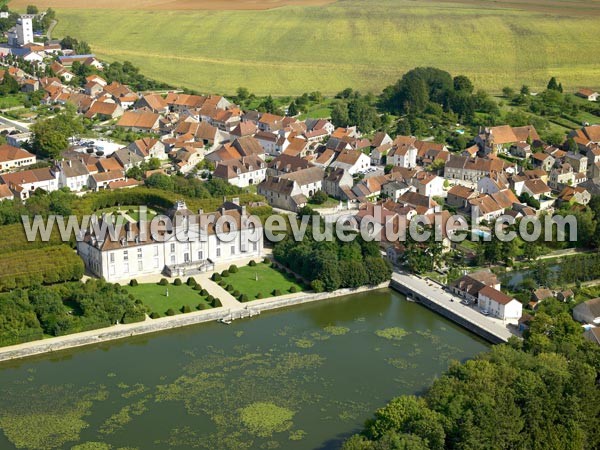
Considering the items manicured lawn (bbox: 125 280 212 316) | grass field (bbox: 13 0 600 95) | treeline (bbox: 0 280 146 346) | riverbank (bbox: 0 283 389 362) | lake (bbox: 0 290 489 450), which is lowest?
lake (bbox: 0 290 489 450)

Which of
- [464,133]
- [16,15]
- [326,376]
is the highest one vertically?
[16,15]

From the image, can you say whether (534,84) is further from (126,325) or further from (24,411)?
(24,411)

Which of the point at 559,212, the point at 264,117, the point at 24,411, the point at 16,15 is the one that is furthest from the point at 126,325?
the point at 16,15

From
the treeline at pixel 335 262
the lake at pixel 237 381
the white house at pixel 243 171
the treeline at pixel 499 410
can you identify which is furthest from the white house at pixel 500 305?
the white house at pixel 243 171

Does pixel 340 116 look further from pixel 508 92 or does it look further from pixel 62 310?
pixel 62 310

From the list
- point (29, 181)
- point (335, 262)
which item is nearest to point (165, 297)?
point (335, 262)

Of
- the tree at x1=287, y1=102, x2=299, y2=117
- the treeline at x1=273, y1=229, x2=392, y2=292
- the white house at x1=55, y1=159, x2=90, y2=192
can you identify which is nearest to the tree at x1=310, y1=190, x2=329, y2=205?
the treeline at x1=273, y1=229, x2=392, y2=292

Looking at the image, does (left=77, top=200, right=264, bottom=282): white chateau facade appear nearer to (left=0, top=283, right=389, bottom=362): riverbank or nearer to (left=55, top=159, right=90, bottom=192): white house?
(left=0, top=283, right=389, bottom=362): riverbank
